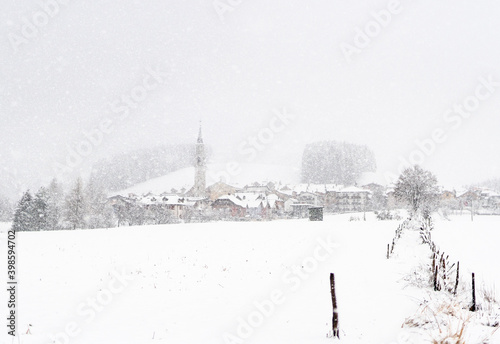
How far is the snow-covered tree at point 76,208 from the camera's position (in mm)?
57531

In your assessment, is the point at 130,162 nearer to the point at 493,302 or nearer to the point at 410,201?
the point at 410,201

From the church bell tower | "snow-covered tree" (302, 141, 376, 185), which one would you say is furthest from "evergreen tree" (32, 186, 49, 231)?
"snow-covered tree" (302, 141, 376, 185)

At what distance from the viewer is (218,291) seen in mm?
11375

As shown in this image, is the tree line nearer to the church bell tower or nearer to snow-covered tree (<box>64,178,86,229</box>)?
snow-covered tree (<box>64,178,86,229</box>)

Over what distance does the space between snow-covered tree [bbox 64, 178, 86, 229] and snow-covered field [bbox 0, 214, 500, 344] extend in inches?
1526

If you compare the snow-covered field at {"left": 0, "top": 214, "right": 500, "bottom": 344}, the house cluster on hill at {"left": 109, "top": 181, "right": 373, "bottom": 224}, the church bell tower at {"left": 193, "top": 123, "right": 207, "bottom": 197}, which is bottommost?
the snow-covered field at {"left": 0, "top": 214, "right": 500, "bottom": 344}

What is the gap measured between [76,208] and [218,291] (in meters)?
53.6

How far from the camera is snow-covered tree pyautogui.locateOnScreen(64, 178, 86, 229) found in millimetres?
57531

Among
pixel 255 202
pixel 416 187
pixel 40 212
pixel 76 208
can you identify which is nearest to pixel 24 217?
pixel 40 212

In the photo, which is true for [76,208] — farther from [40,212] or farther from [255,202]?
[255,202]

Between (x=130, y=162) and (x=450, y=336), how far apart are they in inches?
7479

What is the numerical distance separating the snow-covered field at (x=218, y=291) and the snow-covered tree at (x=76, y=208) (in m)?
38.7

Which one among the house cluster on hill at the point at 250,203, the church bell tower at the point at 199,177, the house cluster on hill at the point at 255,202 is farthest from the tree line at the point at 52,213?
the church bell tower at the point at 199,177

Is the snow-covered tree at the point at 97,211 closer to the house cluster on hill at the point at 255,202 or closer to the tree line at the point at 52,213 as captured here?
the tree line at the point at 52,213
